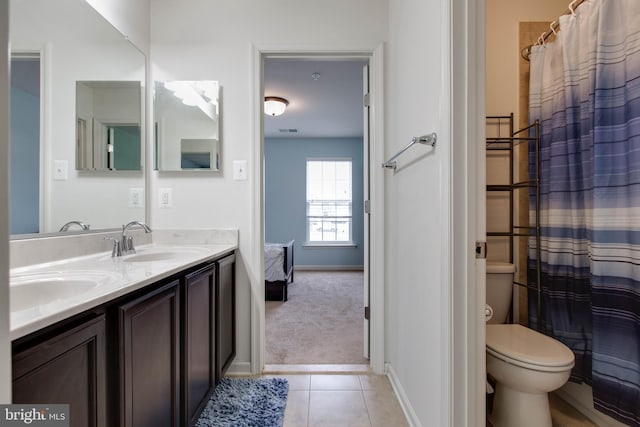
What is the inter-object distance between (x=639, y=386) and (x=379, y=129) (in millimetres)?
1741

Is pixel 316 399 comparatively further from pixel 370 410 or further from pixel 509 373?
pixel 509 373

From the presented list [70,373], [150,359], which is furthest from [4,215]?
[150,359]

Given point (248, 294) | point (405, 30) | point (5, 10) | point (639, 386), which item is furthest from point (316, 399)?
point (405, 30)

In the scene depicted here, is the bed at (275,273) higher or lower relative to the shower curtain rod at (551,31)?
lower

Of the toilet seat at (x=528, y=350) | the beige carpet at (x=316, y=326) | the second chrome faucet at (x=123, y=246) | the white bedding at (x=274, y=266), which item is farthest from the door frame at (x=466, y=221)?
the white bedding at (x=274, y=266)

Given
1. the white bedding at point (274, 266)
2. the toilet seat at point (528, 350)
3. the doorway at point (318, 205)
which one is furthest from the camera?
the white bedding at point (274, 266)

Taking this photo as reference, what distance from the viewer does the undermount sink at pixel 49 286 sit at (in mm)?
893

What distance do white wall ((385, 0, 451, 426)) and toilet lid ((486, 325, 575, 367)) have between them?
1.11ft

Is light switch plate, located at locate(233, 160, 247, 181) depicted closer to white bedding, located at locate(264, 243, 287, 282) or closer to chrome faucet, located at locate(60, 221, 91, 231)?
chrome faucet, located at locate(60, 221, 91, 231)

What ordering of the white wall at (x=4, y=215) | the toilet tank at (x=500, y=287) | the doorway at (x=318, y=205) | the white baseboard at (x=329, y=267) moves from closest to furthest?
the white wall at (x=4, y=215), the toilet tank at (x=500, y=287), the doorway at (x=318, y=205), the white baseboard at (x=329, y=267)

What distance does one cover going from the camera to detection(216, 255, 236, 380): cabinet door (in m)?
1.62

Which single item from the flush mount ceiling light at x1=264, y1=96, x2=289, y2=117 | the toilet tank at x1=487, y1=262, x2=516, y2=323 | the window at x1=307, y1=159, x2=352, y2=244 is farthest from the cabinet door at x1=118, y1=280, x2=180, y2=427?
the window at x1=307, y1=159, x2=352, y2=244

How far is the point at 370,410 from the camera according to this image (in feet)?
5.11

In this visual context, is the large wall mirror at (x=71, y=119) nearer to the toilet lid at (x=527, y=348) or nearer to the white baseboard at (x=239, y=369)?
the white baseboard at (x=239, y=369)
